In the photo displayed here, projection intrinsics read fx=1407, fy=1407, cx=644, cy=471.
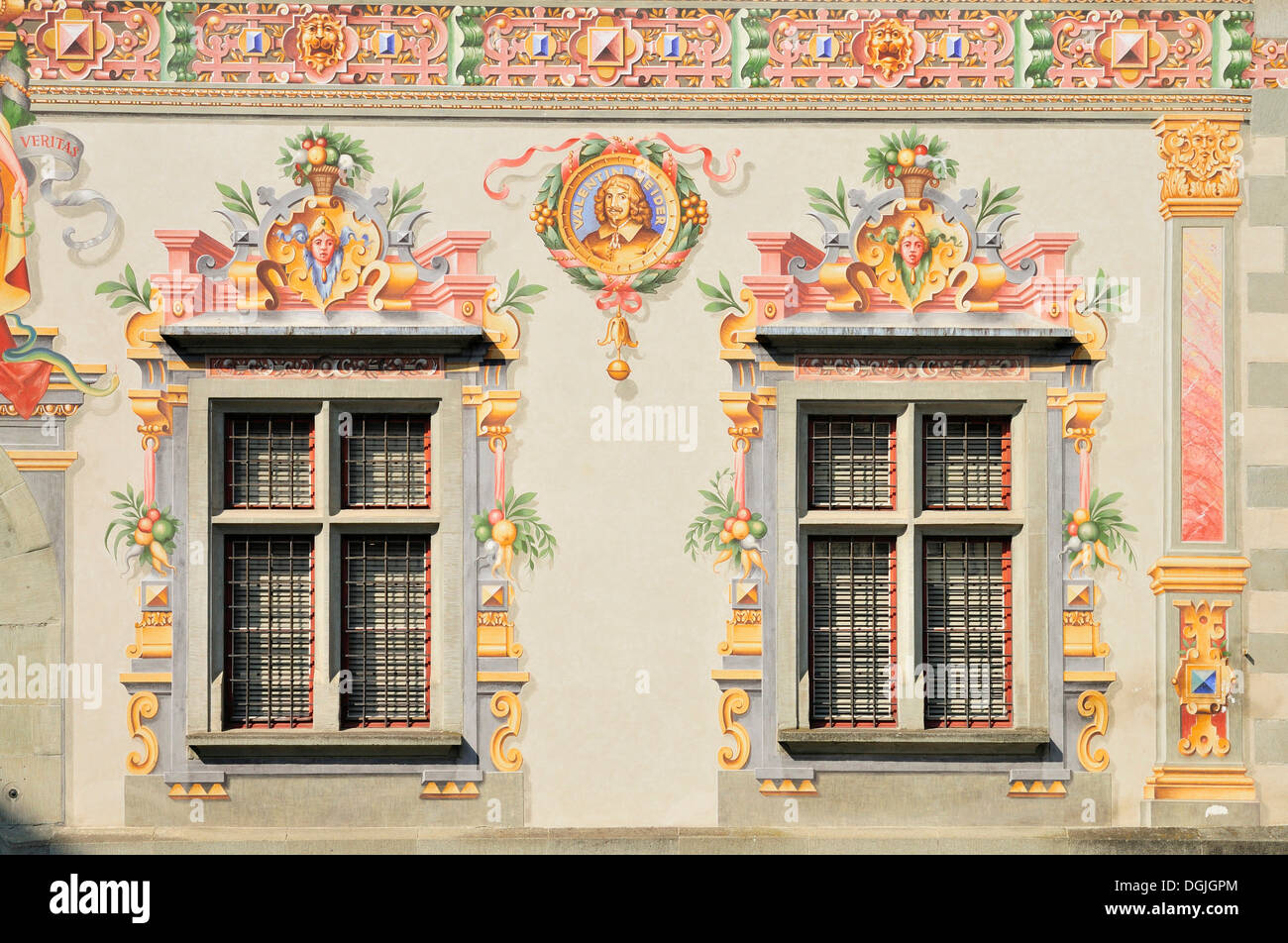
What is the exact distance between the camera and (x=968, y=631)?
945 centimetres

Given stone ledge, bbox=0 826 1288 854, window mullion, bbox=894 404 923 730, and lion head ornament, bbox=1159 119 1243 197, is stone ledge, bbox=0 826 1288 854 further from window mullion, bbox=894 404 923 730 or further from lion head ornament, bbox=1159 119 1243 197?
lion head ornament, bbox=1159 119 1243 197

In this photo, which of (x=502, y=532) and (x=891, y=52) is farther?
(x=891, y=52)

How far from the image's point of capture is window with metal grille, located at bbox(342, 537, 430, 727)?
9.38 metres

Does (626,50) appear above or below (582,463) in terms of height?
above

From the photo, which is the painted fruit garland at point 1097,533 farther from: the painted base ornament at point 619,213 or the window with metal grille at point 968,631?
the painted base ornament at point 619,213

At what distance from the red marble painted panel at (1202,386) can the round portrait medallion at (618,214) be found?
3.49m

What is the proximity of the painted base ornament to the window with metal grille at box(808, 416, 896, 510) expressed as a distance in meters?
1.46

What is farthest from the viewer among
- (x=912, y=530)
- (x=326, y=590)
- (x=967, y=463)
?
(x=967, y=463)

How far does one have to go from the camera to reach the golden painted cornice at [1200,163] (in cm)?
945

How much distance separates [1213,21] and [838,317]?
324 centimetres

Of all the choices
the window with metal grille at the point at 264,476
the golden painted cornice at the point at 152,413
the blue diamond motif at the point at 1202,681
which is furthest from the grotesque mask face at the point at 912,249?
the golden painted cornice at the point at 152,413

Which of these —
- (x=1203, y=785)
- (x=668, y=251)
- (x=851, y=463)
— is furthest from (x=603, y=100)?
(x=1203, y=785)

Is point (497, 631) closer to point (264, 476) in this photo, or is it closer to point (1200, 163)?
point (264, 476)

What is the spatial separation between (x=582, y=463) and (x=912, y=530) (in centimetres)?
225
